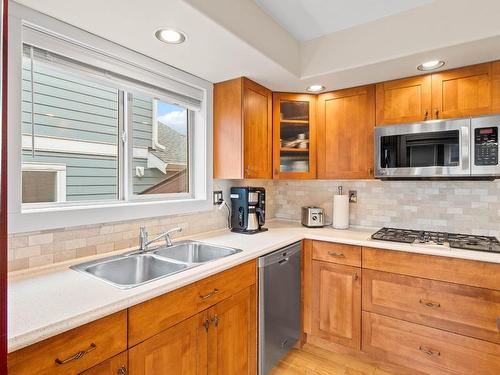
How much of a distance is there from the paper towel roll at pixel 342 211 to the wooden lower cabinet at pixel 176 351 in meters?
1.60

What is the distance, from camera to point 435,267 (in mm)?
1855

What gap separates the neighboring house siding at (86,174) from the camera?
1.66m

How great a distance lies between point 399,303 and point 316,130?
1.54m

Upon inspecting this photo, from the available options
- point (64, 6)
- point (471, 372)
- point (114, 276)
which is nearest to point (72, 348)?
point (114, 276)

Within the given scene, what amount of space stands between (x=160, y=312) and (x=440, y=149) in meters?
2.07

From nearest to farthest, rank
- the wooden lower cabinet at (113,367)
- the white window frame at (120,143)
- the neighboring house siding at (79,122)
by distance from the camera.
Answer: the wooden lower cabinet at (113,367)
the white window frame at (120,143)
the neighboring house siding at (79,122)

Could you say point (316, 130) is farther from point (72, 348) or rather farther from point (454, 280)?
point (72, 348)

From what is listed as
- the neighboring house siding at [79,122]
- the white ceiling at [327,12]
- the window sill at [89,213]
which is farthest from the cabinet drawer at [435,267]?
the neighboring house siding at [79,122]

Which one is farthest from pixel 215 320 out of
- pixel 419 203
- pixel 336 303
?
pixel 419 203

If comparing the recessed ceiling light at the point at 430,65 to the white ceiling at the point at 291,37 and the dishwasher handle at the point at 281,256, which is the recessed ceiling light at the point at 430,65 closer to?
the white ceiling at the point at 291,37

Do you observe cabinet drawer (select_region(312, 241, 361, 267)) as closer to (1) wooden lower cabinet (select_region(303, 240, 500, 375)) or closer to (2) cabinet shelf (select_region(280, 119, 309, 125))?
(1) wooden lower cabinet (select_region(303, 240, 500, 375))

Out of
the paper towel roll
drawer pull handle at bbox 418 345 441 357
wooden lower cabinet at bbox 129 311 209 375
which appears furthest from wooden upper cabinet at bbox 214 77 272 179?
drawer pull handle at bbox 418 345 441 357

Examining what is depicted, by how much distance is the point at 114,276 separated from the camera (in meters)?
1.59

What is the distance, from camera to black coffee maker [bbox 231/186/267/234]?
2.37 m
